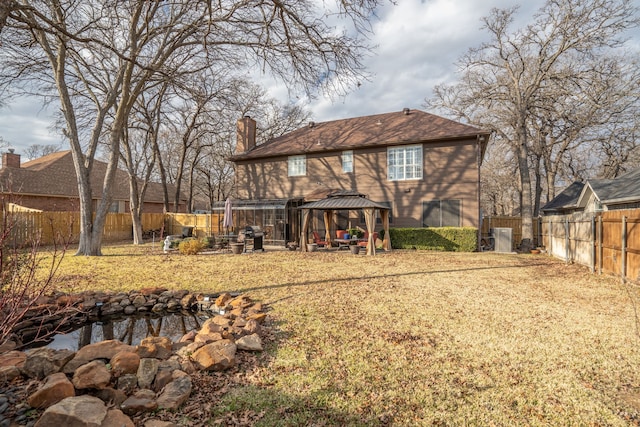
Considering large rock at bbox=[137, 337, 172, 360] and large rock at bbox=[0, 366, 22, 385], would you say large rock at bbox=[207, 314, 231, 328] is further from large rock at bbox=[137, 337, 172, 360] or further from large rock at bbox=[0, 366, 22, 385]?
large rock at bbox=[0, 366, 22, 385]

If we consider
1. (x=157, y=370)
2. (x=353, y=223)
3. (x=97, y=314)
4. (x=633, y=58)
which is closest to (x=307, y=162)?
(x=353, y=223)

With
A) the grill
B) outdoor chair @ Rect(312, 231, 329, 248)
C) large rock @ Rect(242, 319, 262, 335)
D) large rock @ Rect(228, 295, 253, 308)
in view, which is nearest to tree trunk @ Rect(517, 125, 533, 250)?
outdoor chair @ Rect(312, 231, 329, 248)

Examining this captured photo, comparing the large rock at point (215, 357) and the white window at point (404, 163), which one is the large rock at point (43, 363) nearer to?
the large rock at point (215, 357)

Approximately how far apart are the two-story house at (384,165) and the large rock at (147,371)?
49.9 ft

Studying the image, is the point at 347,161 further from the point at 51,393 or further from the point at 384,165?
the point at 51,393

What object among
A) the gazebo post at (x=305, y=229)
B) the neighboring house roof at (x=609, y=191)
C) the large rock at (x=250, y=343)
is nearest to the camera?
the large rock at (x=250, y=343)

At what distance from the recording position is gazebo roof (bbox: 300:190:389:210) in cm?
1445

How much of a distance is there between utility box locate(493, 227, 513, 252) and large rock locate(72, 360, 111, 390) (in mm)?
16743

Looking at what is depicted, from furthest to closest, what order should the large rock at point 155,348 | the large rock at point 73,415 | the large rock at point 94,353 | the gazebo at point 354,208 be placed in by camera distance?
the gazebo at point 354,208 → the large rock at point 155,348 → the large rock at point 94,353 → the large rock at point 73,415

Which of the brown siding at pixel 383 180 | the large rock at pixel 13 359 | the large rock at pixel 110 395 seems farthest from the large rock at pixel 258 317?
the brown siding at pixel 383 180

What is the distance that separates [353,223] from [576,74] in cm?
1501

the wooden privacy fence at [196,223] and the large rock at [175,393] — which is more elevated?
the wooden privacy fence at [196,223]

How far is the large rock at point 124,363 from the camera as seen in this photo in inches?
126

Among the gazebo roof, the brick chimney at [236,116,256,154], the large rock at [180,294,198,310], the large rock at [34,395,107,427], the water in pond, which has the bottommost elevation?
the water in pond
